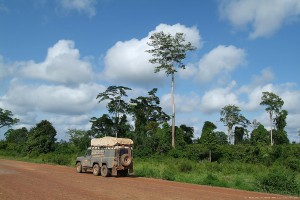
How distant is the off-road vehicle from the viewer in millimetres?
24484

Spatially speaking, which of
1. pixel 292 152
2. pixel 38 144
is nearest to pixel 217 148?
pixel 292 152

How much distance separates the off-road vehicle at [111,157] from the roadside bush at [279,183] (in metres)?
8.95

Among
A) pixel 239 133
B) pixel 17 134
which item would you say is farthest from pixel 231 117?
pixel 17 134

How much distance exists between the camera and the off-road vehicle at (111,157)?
2448cm

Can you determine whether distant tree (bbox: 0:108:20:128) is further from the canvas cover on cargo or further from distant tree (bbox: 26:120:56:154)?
the canvas cover on cargo

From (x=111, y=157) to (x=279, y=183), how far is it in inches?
428

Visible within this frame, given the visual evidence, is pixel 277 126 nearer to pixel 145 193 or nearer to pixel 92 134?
pixel 92 134

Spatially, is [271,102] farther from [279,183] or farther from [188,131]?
[279,183]

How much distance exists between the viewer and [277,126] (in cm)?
7575

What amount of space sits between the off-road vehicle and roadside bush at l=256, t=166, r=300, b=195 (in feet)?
29.4

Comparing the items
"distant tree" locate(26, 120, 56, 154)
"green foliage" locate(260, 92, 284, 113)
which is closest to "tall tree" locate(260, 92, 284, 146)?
"green foliage" locate(260, 92, 284, 113)

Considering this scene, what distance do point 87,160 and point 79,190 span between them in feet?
36.9

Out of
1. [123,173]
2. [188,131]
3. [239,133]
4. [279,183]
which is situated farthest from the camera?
[239,133]

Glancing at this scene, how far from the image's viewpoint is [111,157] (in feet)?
80.7
